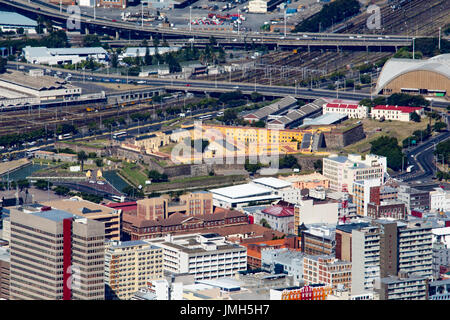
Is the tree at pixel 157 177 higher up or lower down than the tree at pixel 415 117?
lower down

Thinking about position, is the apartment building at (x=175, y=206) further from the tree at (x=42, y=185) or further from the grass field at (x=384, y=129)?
the grass field at (x=384, y=129)

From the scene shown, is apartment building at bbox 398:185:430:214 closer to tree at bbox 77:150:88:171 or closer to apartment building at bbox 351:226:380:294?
apartment building at bbox 351:226:380:294

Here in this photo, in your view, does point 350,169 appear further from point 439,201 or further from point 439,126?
point 439,126

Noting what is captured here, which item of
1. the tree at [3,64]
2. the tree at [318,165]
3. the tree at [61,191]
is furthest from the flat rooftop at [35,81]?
the tree at [318,165]

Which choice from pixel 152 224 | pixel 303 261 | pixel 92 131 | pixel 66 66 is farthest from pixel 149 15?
pixel 303 261

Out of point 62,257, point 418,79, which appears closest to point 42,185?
point 62,257

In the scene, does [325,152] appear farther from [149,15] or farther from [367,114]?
[149,15]

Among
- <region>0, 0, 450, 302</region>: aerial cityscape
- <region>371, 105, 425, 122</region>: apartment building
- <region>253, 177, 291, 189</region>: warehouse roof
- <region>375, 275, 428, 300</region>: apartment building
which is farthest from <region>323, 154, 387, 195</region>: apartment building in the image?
<region>375, 275, 428, 300</region>: apartment building
